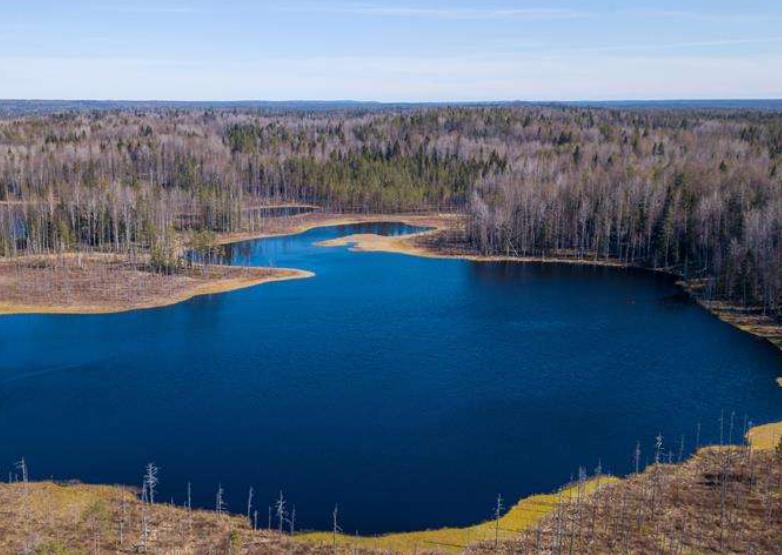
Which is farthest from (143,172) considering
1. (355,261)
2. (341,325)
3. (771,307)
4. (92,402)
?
(771,307)

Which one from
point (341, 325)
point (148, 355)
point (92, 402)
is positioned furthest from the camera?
point (341, 325)

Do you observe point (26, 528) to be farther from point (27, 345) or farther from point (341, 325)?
point (341, 325)

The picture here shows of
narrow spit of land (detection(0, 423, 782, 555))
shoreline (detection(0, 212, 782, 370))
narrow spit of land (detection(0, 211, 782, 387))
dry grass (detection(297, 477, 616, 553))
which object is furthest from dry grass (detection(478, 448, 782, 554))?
shoreline (detection(0, 212, 782, 370))

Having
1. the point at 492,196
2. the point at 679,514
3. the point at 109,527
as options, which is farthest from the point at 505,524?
the point at 492,196

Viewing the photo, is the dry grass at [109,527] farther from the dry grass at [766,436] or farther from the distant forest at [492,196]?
the distant forest at [492,196]

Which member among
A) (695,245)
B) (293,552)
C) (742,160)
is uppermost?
(742,160)
